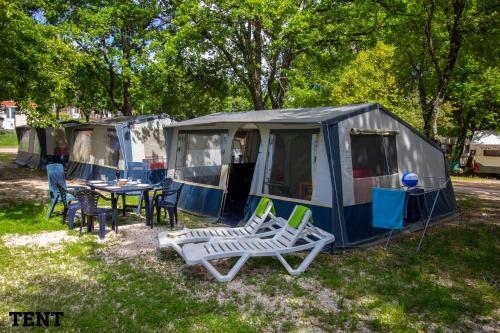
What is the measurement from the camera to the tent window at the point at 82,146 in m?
13.5

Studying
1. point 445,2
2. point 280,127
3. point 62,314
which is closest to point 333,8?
point 445,2

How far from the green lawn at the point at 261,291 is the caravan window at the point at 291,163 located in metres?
1.22

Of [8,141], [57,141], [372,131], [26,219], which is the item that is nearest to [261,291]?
[372,131]

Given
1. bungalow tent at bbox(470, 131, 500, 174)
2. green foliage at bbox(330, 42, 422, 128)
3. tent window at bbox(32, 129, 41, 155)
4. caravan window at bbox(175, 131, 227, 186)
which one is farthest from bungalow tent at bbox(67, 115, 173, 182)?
bungalow tent at bbox(470, 131, 500, 174)

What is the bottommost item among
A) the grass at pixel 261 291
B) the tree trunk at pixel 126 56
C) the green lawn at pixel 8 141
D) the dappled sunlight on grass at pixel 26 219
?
the grass at pixel 261 291

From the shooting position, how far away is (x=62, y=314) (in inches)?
→ 148

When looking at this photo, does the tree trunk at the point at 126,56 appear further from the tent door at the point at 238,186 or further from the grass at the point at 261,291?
the grass at the point at 261,291

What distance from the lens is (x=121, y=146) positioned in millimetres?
11664

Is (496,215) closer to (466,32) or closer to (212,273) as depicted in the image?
(466,32)

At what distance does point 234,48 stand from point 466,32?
726cm

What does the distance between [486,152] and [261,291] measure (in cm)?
1873

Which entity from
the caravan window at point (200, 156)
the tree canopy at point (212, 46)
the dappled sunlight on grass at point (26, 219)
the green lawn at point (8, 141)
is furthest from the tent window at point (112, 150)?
the green lawn at point (8, 141)

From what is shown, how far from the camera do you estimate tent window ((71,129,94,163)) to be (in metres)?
13.5

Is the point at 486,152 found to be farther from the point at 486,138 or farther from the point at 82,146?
the point at 82,146
